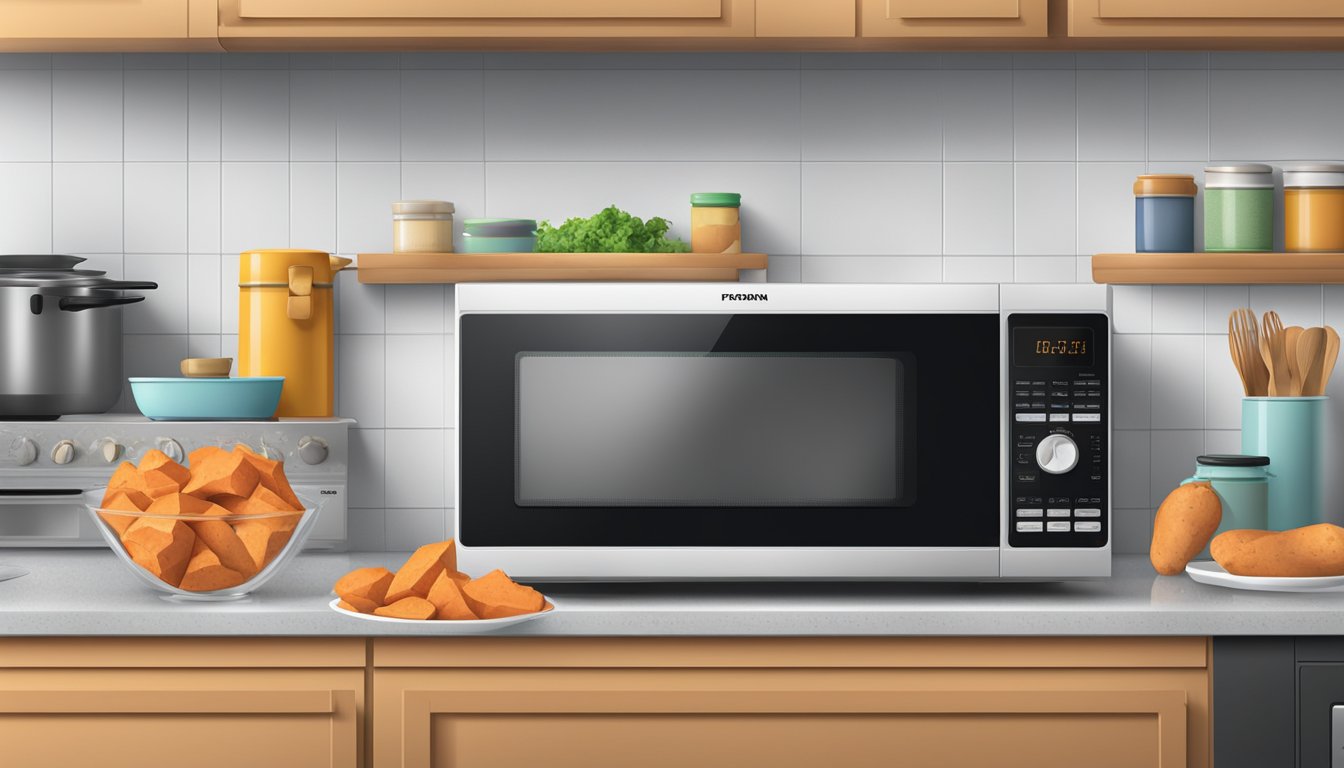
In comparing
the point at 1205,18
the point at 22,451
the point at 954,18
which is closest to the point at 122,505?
the point at 22,451

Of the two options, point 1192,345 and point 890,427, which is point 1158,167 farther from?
point 890,427

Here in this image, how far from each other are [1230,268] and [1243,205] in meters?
0.10

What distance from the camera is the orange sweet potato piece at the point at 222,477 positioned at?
1501 mm

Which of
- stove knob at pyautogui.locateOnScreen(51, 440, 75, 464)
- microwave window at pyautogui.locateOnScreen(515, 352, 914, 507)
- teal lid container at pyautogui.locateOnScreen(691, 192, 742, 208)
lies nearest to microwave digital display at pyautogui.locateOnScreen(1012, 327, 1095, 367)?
microwave window at pyautogui.locateOnScreen(515, 352, 914, 507)

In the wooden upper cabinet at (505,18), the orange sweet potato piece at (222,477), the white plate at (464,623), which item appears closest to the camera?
the white plate at (464,623)

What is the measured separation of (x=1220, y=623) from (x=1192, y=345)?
726 mm

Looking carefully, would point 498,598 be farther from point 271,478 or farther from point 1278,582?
point 1278,582

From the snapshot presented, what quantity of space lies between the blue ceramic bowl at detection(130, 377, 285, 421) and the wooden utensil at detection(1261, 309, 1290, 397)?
4.96ft

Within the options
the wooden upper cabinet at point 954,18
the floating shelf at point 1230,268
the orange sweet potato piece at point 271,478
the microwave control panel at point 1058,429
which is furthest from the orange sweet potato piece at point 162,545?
the floating shelf at point 1230,268

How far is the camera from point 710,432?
1.55m

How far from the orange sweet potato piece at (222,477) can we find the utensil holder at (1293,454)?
1.45 meters

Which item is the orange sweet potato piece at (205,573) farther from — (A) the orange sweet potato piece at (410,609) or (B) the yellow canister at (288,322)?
(B) the yellow canister at (288,322)

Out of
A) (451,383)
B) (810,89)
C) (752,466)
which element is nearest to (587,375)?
(752,466)

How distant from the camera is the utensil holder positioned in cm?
183
